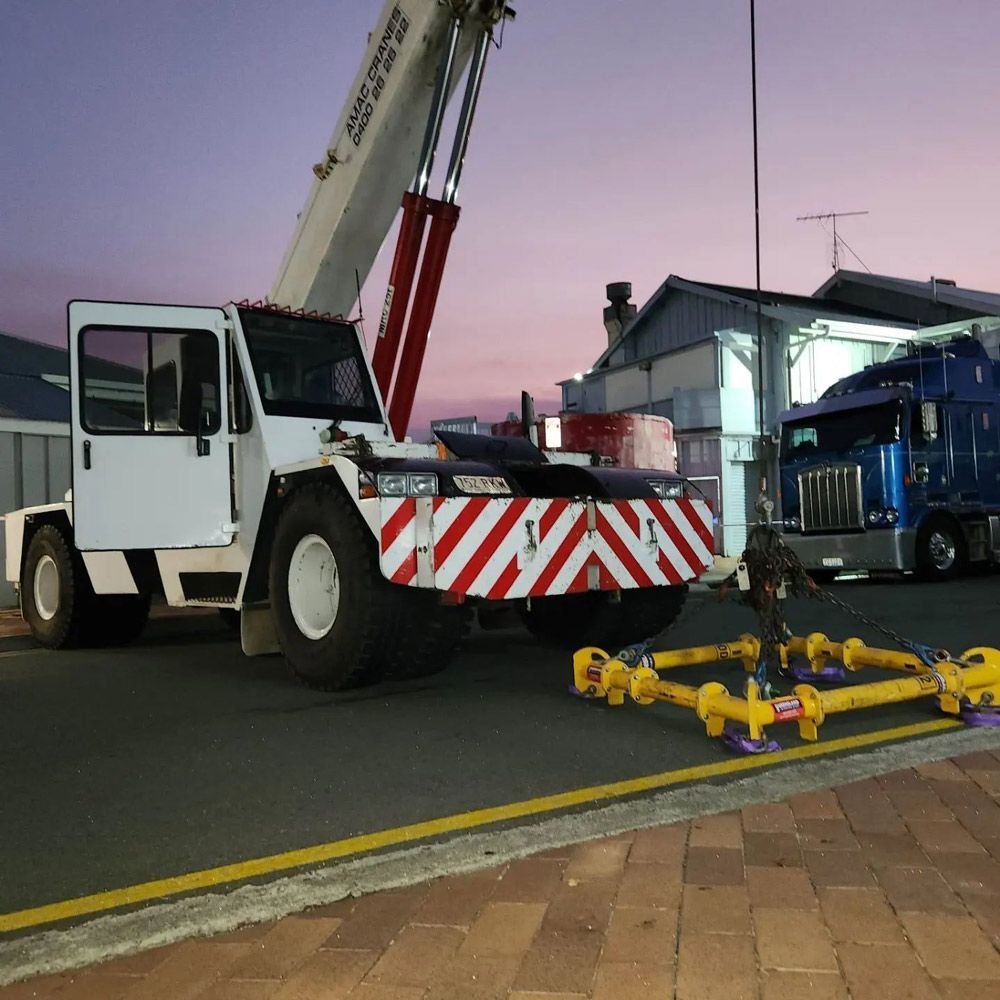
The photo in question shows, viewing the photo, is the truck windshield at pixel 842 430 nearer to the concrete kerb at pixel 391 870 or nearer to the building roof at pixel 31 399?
the concrete kerb at pixel 391 870

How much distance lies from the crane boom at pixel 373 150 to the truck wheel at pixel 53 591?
292cm

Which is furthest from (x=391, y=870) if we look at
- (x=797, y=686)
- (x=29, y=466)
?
(x=29, y=466)

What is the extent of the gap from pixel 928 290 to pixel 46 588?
23.3 metres

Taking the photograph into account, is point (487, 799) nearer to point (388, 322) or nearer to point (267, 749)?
point (267, 749)

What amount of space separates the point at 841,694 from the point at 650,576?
1.92 m

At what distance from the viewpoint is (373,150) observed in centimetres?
762

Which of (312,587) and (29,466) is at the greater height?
(29,466)

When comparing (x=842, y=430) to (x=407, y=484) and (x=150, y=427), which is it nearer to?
(x=407, y=484)

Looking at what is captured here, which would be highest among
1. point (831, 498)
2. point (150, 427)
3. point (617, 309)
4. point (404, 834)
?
point (617, 309)

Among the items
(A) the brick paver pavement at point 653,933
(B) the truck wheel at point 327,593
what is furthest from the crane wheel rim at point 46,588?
(A) the brick paver pavement at point 653,933

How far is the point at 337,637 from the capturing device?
5.25 m

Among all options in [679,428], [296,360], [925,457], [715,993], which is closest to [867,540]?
[925,457]

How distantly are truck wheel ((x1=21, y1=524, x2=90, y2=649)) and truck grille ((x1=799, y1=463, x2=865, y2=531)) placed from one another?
1017 cm

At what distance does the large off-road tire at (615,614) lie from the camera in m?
6.51
